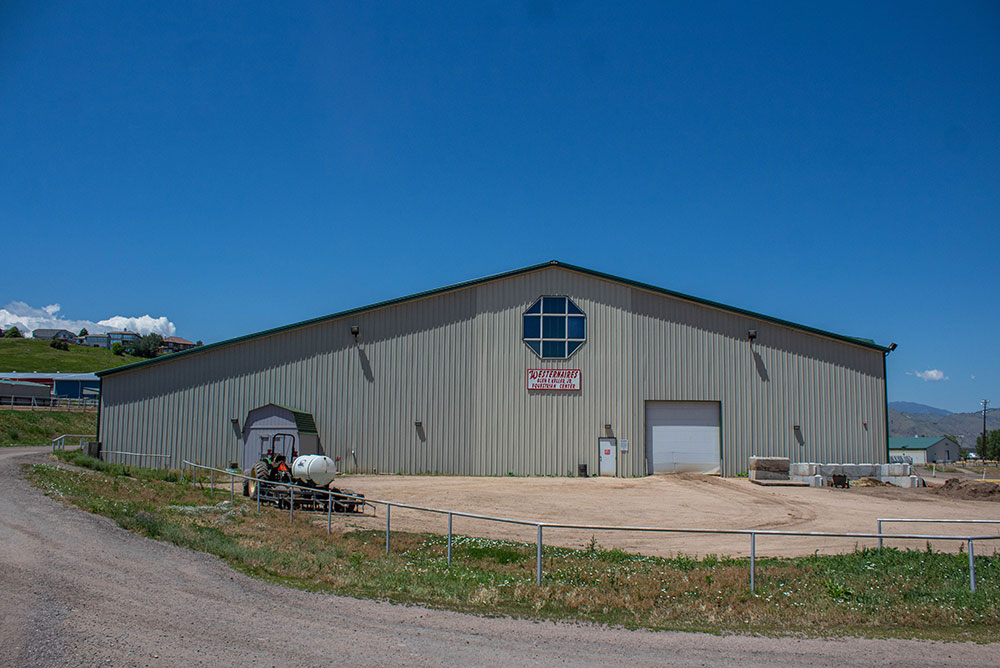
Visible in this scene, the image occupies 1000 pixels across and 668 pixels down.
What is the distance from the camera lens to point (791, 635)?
9.55 metres

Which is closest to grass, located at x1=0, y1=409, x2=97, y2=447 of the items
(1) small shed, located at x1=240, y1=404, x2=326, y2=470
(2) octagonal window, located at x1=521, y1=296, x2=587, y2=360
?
(1) small shed, located at x1=240, y1=404, x2=326, y2=470

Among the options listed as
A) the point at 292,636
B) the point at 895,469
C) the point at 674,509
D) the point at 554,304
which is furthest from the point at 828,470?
the point at 292,636

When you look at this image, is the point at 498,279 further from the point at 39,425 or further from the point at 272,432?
the point at 39,425

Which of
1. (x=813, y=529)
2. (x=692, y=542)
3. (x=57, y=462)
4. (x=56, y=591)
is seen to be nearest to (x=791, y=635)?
(x=692, y=542)

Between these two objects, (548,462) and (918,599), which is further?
(548,462)

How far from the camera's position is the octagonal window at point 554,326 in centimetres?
3547

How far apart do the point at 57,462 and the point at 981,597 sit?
3299 cm

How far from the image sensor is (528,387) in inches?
1383

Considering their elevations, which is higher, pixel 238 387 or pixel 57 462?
pixel 238 387

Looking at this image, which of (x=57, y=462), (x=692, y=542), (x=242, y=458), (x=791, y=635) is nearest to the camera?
(x=791, y=635)

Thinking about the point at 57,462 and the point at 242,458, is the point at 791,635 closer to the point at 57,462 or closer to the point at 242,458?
the point at 242,458

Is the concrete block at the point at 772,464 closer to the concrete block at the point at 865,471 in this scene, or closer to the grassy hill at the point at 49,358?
the concrete block at the point at 865,471

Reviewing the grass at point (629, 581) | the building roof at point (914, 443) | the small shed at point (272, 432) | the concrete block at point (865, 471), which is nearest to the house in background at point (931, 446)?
the building roof at point (914, 443)

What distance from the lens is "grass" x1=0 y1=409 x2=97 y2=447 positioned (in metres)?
49.3
